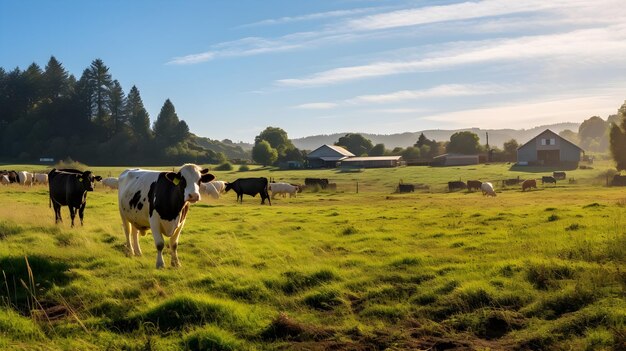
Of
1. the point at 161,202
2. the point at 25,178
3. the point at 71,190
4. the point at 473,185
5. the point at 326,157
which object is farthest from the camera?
the point at 326,157

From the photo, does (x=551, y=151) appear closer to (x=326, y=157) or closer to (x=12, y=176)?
(x=326, y=157)

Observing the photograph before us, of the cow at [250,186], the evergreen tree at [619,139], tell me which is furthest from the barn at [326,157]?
the cow at [250,186]

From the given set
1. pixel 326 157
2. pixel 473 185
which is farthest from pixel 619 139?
pixel 326 157

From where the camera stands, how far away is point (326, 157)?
116125 millimetres

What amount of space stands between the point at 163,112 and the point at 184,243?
385 feet

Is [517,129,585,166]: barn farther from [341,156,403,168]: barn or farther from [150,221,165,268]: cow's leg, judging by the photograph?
[150,221,165,268]: cow's leg

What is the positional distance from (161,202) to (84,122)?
11583 centimetres

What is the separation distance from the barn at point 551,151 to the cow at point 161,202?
88.6 m

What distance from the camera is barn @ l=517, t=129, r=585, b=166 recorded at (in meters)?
92.2

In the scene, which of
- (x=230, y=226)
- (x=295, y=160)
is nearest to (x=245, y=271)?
(x=230, y=226)

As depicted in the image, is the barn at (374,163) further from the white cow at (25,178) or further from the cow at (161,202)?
the cow at (161,202)

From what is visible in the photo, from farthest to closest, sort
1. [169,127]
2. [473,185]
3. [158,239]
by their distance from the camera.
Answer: [169,127] → [473,185] → [158,239]

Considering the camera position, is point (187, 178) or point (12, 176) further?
point (12, 176)

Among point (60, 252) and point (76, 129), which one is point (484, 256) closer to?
point (60, 252)
